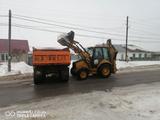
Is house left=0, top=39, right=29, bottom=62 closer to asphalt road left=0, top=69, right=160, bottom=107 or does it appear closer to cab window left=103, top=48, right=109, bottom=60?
cab window left=103, top=48, right=109, bottom=60

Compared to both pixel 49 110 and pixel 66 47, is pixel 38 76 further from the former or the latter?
pixel 49 110

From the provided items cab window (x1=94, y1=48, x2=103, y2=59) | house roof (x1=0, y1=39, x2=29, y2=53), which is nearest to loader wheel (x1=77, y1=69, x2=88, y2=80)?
cab window (x1=94, y1=48, x2=103, y2=59)

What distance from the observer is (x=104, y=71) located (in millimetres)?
14891

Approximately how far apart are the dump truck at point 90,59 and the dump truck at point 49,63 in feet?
3.59

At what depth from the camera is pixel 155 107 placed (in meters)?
7.75

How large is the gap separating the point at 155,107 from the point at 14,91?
7.14 metres

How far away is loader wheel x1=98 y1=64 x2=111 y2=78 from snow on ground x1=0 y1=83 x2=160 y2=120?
5.14 metres

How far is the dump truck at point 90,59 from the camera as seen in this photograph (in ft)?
46.5

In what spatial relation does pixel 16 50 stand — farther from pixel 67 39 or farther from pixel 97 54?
pixel 97 54

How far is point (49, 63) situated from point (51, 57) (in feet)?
1.24

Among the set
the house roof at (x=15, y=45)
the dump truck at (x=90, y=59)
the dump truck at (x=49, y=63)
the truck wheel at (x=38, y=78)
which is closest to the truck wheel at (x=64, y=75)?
the dump truck at (x=49, y=63)

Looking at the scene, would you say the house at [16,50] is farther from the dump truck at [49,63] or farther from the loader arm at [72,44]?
the dump truck at [49,63]

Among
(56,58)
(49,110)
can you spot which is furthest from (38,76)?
(49,110)

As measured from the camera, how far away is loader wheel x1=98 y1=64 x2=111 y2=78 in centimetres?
1482
